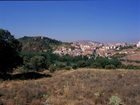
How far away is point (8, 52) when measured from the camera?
31.8 m

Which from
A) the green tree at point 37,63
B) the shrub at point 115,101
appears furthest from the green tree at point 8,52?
the green tree at point 37,63

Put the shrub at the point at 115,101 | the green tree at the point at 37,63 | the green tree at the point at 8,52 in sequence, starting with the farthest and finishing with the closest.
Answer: the green tree at the point at 37,63, the green tree at the point at 8,52, the shrub at the point at 115,101

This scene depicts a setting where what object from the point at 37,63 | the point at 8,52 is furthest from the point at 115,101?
the point at 37,63

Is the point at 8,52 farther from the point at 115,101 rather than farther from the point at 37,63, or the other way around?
the point at 37,63

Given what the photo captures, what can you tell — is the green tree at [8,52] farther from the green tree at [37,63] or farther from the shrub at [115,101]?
the green tree at [37,63]

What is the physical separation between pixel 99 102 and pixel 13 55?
23.3 meters

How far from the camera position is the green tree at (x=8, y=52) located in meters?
31.4

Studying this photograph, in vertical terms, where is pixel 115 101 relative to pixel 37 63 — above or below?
above

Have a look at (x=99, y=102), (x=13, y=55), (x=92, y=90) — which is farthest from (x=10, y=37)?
(x=99, y=102)

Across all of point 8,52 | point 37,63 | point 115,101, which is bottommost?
point 37,63

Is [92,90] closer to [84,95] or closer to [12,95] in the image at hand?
[84,95]

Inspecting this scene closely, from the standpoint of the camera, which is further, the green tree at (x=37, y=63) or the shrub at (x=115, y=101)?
the green tree at (x=37, y=63)

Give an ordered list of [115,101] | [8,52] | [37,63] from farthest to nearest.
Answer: [37,63] < [8,52] < [115,101]

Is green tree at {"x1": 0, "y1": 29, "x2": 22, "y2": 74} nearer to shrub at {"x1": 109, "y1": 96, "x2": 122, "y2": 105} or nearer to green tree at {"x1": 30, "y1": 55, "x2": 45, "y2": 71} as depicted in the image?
shrub at {"x1": 109, "y1": 96, "x2": 122, "y2": 105}
